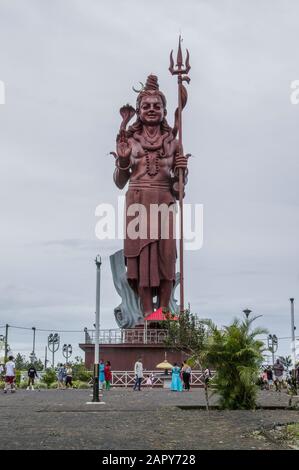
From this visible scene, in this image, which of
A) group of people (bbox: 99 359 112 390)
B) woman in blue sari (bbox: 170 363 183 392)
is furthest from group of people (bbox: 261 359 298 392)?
group of people (bbox: 99 359 112 390)

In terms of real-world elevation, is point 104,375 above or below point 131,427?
above

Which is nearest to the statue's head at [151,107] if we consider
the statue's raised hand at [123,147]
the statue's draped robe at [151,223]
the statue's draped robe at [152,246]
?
the statue's raised hand at [123,147]

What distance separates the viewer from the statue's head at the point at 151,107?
40.0 metres

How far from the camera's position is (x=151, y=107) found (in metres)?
40.0

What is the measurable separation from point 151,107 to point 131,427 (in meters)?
28.7

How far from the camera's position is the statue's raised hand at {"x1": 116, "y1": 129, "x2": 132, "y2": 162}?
1590 inches

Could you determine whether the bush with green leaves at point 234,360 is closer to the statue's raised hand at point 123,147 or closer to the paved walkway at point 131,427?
the paved walkway at point 131,427

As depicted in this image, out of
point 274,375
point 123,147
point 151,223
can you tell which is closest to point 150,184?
point 151,223

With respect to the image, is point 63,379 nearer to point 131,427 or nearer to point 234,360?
point 234,360

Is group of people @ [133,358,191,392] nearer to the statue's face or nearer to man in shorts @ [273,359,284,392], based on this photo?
man in shorts @ [273,359,284,392]
